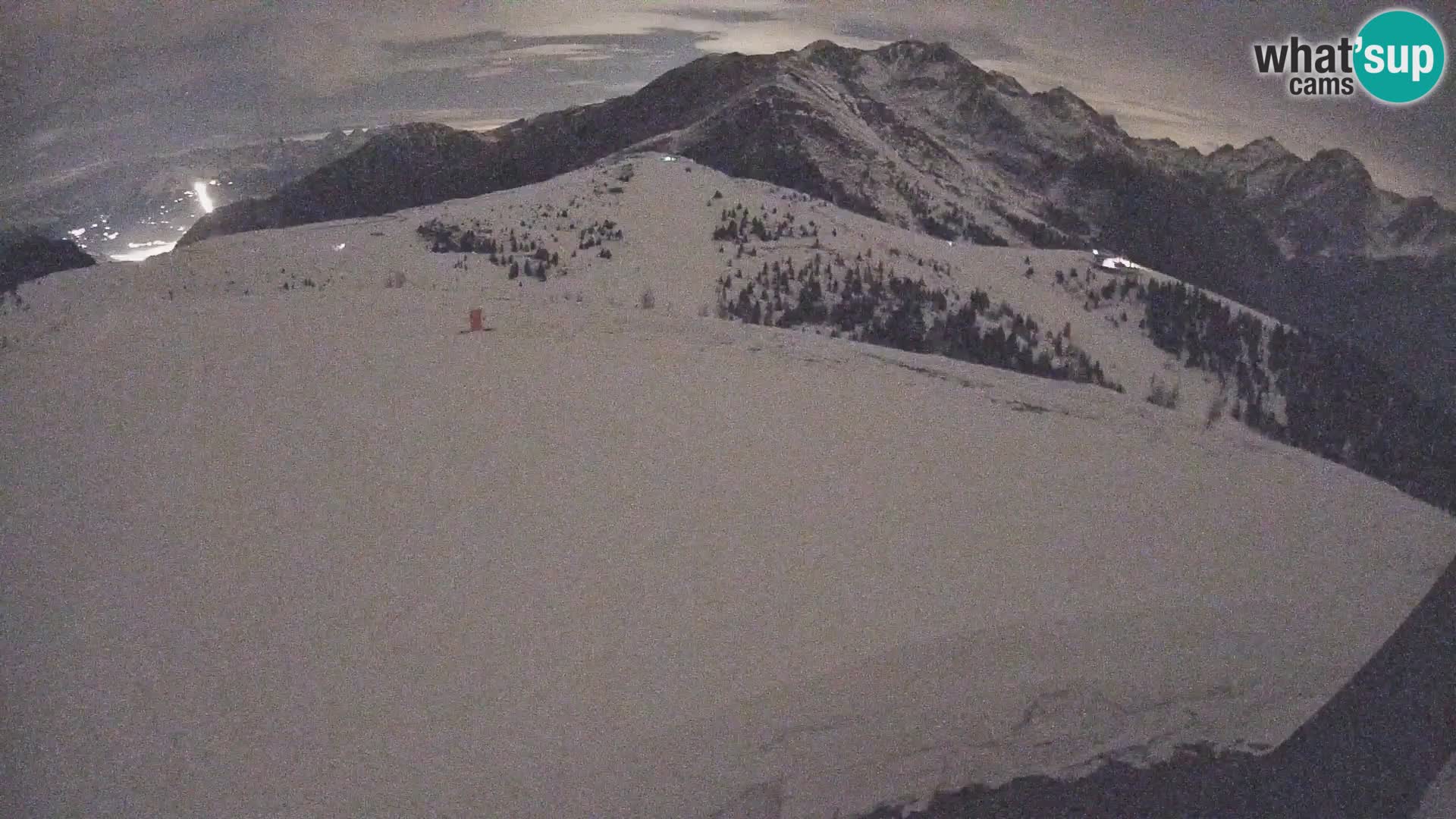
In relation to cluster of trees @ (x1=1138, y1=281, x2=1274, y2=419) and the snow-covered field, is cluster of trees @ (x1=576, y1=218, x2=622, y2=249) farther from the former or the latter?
cluster of trees @ (x1=1138, y1=281, x2=1274, y2=419)

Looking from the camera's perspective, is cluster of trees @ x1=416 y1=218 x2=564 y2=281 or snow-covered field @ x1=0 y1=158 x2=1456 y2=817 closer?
snow-covered field @ x1=0 y1=158 x2=1456 y2=817

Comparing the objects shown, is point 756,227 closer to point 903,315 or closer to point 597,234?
point 597,234

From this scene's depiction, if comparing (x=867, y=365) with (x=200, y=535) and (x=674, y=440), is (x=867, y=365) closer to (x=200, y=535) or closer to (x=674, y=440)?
(x=674, y=440)

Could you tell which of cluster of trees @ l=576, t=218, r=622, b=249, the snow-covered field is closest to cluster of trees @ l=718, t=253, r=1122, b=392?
the snow-covered field

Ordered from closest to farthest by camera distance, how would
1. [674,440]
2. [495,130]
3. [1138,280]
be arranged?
[674,440], [495,130], [1138,280]

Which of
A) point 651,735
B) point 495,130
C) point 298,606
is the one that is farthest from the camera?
point 495,130

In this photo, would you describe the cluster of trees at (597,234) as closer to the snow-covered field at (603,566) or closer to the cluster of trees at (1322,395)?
the snow-covered field at (603,566)

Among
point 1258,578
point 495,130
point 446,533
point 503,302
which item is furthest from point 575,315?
point 1258,578
